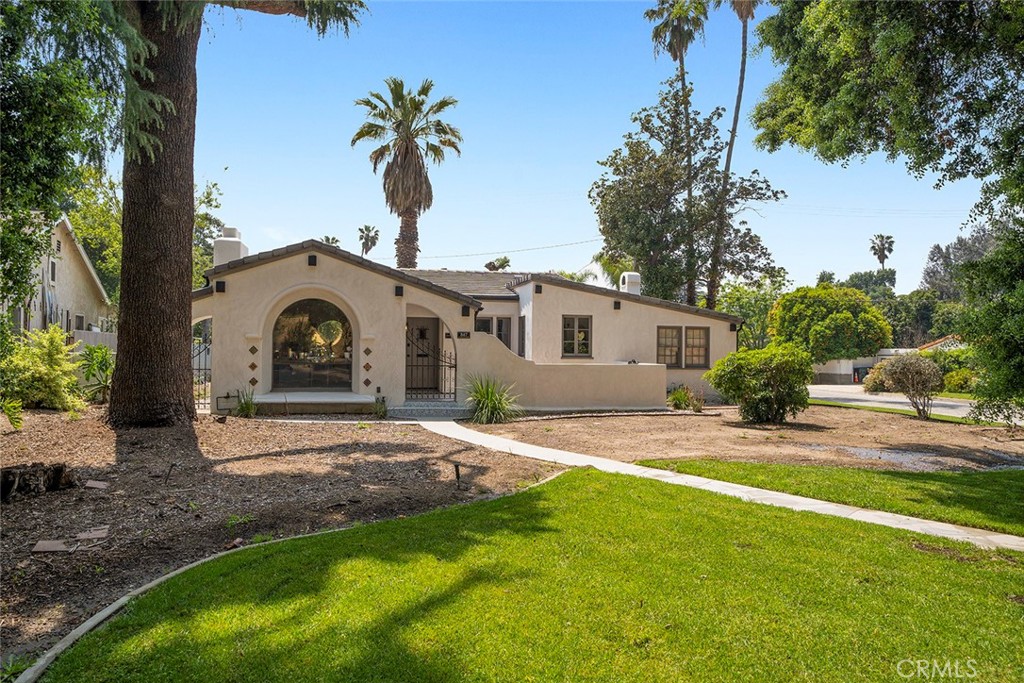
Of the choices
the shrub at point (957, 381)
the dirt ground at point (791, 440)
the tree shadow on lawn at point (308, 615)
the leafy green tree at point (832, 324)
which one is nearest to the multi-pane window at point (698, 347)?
the dirt ground at point (791, 440)

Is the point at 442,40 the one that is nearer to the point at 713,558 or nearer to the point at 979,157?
the point at 979,157

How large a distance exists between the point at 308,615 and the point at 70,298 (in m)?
25.6

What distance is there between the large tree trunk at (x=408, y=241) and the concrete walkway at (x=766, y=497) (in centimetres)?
2135

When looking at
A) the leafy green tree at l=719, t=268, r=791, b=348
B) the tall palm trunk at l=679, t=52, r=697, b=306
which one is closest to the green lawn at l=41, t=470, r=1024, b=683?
the tall palm trunk at l=679, t=52, r=697, b=306

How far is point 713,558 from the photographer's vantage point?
5.27 metres

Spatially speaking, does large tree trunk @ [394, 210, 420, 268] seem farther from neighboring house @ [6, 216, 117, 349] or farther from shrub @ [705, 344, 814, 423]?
shrub @ [705, 344, 814, 423]

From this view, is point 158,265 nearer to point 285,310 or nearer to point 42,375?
point 42,375

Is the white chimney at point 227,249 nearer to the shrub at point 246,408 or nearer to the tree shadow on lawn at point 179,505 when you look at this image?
the shrub at point 246,408

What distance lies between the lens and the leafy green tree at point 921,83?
8.55 m

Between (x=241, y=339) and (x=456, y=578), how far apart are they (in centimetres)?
1375

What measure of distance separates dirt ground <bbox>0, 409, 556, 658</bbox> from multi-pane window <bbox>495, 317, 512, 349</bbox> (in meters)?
11.6

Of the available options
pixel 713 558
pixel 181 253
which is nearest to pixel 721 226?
pixel 181 253

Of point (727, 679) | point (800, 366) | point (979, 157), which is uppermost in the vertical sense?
point (979, 157)

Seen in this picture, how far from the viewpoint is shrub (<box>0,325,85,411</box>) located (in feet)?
42.3
